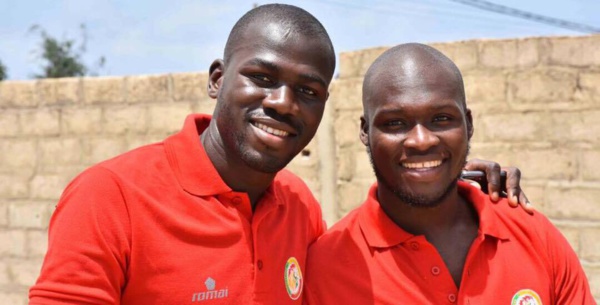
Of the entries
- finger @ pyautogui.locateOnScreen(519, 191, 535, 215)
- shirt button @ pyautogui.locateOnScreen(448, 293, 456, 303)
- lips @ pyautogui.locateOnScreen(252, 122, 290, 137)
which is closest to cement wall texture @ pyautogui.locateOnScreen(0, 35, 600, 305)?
finger @ pyautogui.locateOnScreen(519, 191, 535, 215)

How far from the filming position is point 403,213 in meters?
2.27

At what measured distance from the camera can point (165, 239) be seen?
6.23 ft

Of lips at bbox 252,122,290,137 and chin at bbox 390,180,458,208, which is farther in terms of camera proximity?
chin at bbox 390,180,458,208

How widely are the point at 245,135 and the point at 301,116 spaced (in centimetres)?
18

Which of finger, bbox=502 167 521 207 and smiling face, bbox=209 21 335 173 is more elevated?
smiling face, bbox=209 21 335 173

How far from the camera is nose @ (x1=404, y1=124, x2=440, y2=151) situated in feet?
6.84

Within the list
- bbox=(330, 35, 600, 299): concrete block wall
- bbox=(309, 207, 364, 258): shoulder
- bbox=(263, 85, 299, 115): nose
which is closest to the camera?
bbox=(263, 85, 299, 115): nose

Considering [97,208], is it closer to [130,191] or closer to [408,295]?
[130,191]

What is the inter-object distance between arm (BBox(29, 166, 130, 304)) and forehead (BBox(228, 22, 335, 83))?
0.57 m

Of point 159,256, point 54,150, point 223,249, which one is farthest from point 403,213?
point 54,150

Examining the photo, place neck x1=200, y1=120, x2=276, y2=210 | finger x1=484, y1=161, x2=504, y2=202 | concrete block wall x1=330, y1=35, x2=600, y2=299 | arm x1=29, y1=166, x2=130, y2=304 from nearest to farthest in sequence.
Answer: arm x1=29, y1=166, x2=130, y2=304 → neck x1=200, y1=120, x2=276, y2=210 → finger x1=484, y1=161, x2=504, y2=202 → concrete block wall x1=330, y1=35, x2=600, y2=299

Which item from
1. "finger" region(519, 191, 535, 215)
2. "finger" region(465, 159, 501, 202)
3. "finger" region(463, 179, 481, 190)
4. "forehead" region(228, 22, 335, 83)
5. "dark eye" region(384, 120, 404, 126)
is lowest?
"finger" region(519, 191, 535, 215)

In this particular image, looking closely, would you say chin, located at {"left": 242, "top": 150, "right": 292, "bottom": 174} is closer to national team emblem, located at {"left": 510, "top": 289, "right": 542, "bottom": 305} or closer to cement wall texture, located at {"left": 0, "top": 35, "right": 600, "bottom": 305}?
national team emblem, located at {"left": 510, "top": 289, "right": 542, "bottom": 305}

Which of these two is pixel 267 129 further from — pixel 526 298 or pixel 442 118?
pixel 526 298
